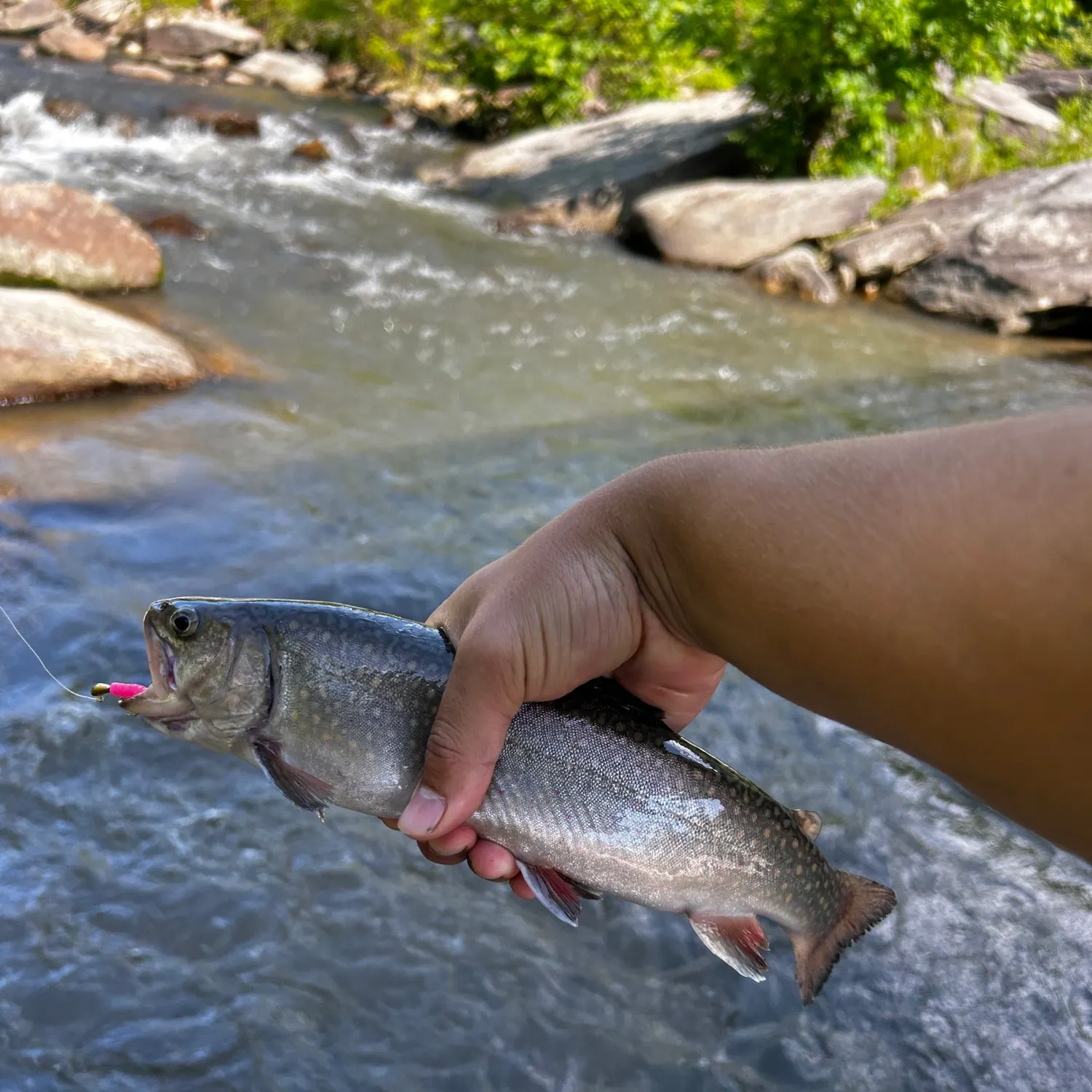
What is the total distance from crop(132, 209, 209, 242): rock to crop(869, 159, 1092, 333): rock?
8.09 m

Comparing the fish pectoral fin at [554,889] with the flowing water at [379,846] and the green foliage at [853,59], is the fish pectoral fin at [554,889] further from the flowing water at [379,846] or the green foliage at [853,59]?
the green foliage at [853,59]

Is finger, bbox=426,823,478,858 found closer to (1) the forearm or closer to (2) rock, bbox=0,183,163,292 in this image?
(1) the forearm

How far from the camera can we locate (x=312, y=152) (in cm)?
1684

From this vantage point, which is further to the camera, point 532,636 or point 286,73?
point 286,73

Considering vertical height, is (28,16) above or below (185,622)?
above

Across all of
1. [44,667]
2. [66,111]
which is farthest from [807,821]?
[66,111]

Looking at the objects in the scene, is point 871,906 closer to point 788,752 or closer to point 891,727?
point 891,727

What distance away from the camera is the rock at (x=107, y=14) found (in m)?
25.2

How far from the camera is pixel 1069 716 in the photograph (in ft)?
5.03

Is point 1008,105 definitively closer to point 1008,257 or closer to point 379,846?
point 1008,257

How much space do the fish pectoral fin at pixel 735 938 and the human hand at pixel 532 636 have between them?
688 millimetres

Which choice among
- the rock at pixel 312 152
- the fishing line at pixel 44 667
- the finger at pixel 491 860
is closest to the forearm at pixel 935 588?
the finger at pixel 491 860

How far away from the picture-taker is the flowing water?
3670 mm

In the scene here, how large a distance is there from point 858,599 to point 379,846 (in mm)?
3154
